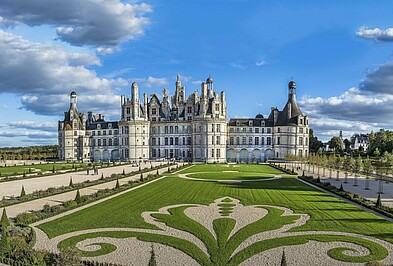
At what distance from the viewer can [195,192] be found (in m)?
31.5

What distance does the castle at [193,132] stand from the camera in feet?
292

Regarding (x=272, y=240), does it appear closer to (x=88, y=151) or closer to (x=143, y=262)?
(x=143, y=262)

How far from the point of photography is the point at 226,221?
65.9 feet

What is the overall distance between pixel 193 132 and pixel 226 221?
7099cm

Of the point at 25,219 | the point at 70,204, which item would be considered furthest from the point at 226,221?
the point at 25,219

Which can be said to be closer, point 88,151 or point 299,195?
point 299,195

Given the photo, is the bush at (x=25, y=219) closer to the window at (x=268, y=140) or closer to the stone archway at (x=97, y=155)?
the window at (x=268, y=140)

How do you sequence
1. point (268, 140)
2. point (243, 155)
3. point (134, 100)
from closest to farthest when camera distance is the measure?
point (134, 100) < point (268, 140) < point (243, 155)

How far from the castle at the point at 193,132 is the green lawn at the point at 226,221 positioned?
56.6 metres

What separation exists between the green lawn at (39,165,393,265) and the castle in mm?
56602

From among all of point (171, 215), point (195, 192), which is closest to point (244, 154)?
point (195, 192)

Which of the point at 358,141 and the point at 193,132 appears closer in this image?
the point at 193,132

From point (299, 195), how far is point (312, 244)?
14.8m

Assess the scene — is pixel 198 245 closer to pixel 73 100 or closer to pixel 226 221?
pixel 226 221
